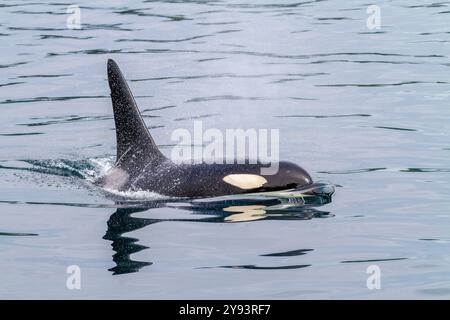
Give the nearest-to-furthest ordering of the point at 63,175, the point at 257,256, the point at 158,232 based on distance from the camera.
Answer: the point at 257,256 < the point at 158,232 < the point at 63,175

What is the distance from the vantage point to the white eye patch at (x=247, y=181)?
450 inches

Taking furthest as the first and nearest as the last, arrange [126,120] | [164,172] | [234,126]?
[234,126] → [126,120] → [164,172]

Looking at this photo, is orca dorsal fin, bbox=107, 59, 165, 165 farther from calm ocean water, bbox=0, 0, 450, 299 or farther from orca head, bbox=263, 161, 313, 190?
orca head, bbox=263, 161, 313, 190

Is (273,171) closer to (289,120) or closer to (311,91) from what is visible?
(289,120)

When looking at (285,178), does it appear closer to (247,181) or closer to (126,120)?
(247,181)

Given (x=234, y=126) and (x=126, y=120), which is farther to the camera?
(x=234, y=126)

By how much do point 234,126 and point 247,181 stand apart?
516 cm

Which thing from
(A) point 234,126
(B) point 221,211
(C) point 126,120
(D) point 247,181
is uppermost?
(C) point 126,120

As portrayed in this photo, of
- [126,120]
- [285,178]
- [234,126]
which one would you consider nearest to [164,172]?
[126,120]

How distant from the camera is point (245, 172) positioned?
11.5 meters

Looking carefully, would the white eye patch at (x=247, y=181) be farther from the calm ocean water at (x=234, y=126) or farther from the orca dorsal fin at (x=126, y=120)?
the orca dorsal fin at (x=126, y=120)

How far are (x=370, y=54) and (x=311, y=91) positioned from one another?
351cm

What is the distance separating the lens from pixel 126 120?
12.5 m

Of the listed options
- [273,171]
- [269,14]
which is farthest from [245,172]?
[269,14]
